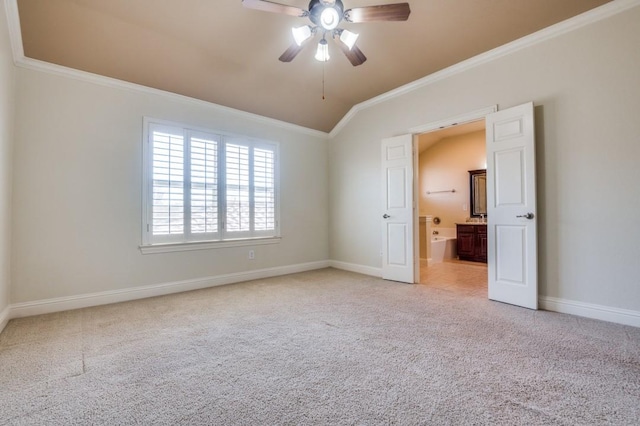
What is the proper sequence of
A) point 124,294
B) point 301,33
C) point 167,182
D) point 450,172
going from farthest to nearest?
point 450,172 → point 167,182 → point 124,294 → point 301,33

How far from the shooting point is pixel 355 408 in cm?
154

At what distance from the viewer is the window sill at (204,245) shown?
3754 millimetres

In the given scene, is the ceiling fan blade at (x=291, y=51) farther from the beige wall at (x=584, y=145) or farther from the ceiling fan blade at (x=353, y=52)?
the beige wall at (x=584, y=145)

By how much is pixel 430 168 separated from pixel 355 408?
718 cm

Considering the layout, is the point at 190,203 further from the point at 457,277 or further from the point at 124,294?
the point at 457,277

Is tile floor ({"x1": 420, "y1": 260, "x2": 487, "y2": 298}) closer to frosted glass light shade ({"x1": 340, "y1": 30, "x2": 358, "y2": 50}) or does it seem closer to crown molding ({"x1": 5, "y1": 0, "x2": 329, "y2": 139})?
frosted glass light shade ({"x1": 340, "y1": 30, "x2": 358, "y2": 50})

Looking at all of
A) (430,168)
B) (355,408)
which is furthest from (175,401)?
(430,168)

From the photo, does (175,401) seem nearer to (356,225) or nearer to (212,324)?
(212,324)

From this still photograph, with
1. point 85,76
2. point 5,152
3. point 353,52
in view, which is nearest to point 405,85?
A: point 353,52

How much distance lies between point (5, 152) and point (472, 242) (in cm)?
761

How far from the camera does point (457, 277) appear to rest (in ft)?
15.8

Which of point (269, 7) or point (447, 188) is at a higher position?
point (269, 7)

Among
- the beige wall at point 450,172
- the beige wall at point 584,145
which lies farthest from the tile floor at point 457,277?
the beige wall at point 450,172

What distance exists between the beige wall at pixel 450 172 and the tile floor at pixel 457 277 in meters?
1.63
